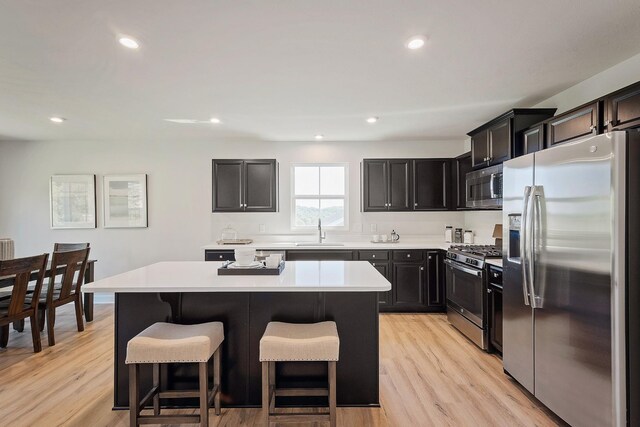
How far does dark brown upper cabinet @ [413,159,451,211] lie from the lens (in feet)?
15.2

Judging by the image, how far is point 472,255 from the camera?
10.7ft

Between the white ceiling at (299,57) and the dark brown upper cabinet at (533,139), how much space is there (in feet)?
1.25

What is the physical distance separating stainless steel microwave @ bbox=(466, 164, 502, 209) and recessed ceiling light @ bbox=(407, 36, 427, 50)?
1741mm

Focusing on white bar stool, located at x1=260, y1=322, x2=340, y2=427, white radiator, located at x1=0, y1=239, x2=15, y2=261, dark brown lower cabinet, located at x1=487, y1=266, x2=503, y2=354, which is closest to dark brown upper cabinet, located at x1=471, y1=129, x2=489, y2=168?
dark brown lower cabinet, located at x1=487, y1=266, x2=503, y2=354

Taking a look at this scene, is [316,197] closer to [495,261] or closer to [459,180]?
[459,180]

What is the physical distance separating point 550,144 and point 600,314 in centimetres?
153

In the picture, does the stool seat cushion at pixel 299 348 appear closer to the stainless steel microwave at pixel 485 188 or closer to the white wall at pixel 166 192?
the stainless steel microwave at pixel 485 188

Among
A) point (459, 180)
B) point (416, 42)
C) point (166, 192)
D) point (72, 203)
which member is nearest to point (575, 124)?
point (416, 42)

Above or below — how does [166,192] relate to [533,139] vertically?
below

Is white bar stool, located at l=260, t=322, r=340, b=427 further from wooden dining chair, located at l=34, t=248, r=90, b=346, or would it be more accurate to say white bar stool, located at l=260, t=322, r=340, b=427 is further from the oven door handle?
wooden dining chair, located at l=34, t=248, r=90, b=346

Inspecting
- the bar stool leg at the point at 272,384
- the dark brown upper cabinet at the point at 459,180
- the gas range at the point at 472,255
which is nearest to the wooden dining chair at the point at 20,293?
the bar stool leg at the point at 272,384

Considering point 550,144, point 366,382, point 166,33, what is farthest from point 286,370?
point 550,144

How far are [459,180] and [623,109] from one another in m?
2.50

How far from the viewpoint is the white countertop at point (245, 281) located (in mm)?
1859
